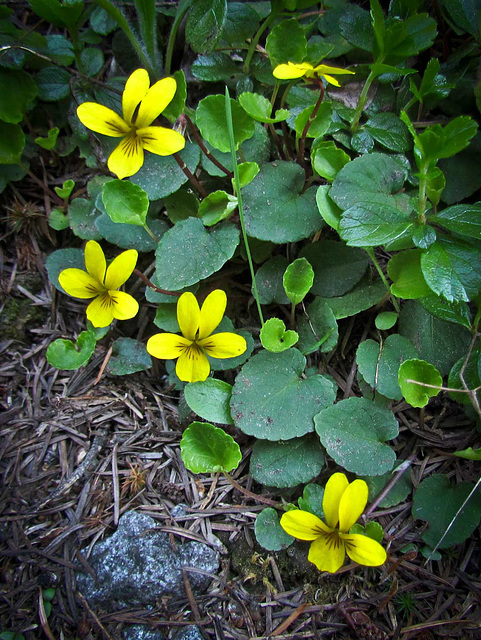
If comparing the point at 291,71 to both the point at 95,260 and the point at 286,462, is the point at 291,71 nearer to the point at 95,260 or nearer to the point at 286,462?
the point at 95,260

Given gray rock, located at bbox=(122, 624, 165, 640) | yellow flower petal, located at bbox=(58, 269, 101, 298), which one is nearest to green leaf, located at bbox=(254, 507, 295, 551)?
gray rock, located at bbox=(122, 624, 165, 640)

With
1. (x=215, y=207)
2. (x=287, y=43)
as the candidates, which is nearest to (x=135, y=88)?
(x=215, y=207)

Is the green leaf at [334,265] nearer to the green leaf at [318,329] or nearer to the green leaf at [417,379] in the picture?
the green leaf at [318,329]

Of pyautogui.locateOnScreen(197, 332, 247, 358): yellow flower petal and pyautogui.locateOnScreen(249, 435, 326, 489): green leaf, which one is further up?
pyautogui.locateOnScreen(197, 332, 247, 358): yellow flower petal

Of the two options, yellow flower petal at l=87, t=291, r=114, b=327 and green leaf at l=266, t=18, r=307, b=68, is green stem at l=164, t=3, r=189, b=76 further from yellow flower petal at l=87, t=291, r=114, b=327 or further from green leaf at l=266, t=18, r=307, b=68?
yellow flower petal at l=87, t=291, r=114, b=327

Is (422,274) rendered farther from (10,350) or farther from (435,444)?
(10,350)

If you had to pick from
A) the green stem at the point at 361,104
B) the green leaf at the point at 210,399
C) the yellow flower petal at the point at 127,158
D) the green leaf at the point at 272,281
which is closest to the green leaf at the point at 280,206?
the green leaf at the point at 272,281

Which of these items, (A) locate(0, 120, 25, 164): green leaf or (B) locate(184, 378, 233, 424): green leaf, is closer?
(B) locate(184, 378, 233, 424): green leaf
